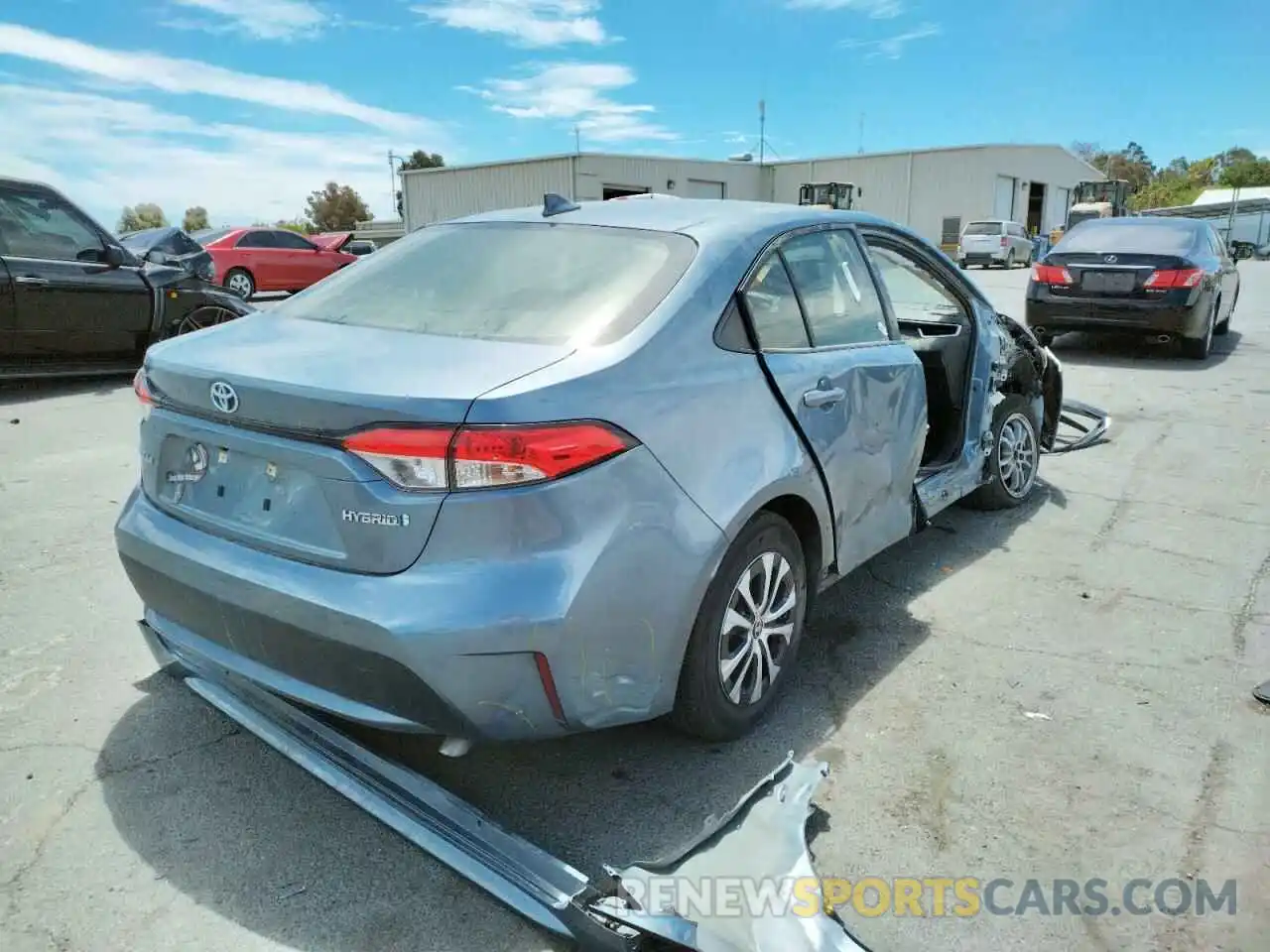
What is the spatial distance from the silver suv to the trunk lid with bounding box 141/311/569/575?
3060cm

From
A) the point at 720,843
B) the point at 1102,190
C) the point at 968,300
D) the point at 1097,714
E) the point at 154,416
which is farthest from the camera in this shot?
the point at 1102,190

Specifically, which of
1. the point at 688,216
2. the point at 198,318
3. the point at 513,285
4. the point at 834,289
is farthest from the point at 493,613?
the point at 198,318

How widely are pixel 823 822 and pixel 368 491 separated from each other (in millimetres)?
1517

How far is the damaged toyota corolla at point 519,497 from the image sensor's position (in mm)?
2213

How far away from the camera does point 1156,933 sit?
2.24 metres

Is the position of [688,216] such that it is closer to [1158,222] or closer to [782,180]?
[1158,222]

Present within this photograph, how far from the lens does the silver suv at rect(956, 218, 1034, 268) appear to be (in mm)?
30109

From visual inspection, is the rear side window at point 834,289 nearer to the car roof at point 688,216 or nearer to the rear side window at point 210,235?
the car roof at point 688,216

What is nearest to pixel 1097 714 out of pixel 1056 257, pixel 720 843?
pixel 720 843

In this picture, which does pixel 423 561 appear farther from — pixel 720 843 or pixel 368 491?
pixel 720 843

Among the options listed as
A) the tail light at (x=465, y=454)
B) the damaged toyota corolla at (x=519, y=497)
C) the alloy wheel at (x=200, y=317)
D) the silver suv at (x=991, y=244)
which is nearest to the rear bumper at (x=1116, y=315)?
the damaged toyota corolla at (x=519, y=497)

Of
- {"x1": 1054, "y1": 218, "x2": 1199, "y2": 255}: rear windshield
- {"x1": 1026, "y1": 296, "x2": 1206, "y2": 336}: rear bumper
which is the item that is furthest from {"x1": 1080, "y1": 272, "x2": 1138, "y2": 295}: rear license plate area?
{"x1": 1054, "y1": 218, "x2": 1199, "y2": 255}: rear windshield

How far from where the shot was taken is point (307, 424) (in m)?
2.32

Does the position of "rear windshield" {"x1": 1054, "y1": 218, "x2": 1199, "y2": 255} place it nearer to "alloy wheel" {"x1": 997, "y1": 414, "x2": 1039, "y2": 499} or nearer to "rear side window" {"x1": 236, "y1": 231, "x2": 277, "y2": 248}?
"alloy wheel" {"x1": 997, "y1": 414, "x2": 1039, "y2": 499}
